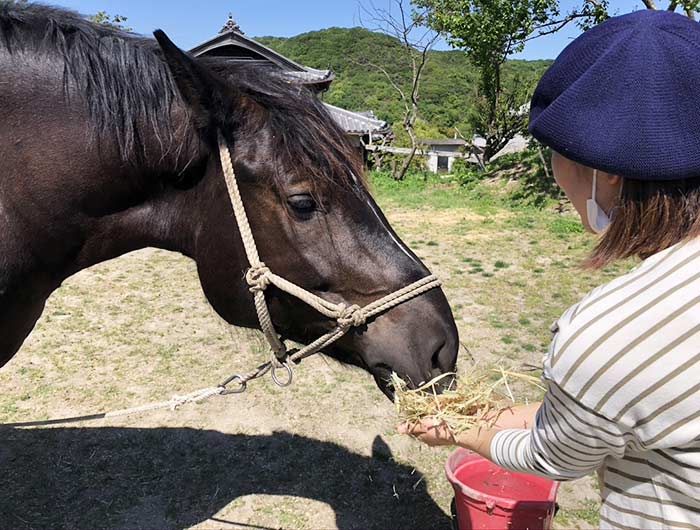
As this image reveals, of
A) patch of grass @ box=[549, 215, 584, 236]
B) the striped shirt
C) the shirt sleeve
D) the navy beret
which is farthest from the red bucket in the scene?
patch of grass @ box=[549, 215, 584, 236]

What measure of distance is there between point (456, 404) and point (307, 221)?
29.4 inches

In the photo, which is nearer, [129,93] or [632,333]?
[632,333]

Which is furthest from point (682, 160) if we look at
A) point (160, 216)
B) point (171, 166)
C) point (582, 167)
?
point (160, 216)

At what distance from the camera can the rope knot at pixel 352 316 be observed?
169 cm

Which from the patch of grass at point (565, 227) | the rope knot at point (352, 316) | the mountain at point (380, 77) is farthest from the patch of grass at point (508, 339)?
the mountain at point (380, 77)

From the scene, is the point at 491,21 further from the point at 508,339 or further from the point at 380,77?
the point at 380,77

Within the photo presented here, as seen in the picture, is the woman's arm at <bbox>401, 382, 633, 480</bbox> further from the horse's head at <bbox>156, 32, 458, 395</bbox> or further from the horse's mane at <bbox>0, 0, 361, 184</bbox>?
the horse's mane at <bbox>0, 0, 361, 184</bbox>

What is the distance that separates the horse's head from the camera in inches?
64.4

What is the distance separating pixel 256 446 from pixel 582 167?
2.98 meters

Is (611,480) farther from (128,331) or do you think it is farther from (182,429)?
(128,331)

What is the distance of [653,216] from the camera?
86cm

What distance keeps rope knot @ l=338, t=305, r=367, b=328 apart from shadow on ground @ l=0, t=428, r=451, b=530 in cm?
157

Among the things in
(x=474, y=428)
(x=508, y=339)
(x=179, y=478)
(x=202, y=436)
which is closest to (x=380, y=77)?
(x=508, y=339)

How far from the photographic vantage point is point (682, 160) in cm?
77
